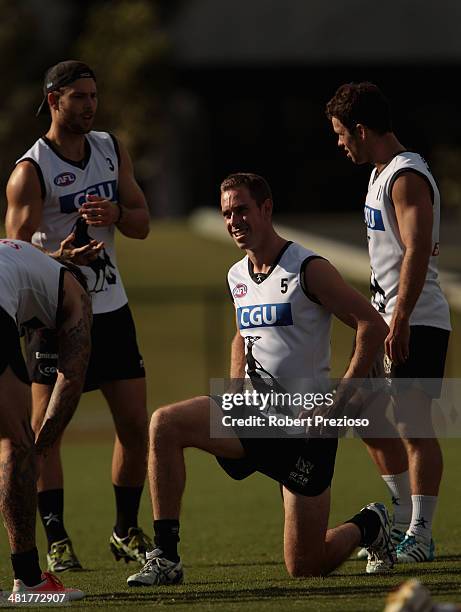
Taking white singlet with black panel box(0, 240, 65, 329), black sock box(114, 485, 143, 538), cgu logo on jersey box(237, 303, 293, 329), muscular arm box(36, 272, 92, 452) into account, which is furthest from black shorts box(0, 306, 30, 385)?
black sock box(114, 485, 143, 538)

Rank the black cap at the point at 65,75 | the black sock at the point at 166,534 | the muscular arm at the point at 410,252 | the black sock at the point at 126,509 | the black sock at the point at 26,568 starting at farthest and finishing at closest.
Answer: the black sock at the point at 126,509
the black cap at the point at 65,75
the muscular arm at the point at 410,252
the black sock at the point at 166,534
the black sock at the point at 26,568

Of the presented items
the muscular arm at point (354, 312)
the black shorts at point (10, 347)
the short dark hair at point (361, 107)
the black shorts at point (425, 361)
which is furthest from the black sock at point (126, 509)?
the short dark hair at point (361, 107)

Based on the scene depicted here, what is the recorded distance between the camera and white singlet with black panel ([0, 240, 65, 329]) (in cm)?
586

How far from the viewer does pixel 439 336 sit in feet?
23.1

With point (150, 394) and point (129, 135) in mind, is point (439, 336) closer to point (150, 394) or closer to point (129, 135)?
point (150, 394)

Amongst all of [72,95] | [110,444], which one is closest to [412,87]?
[110,444]

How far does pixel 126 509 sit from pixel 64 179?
175 cm

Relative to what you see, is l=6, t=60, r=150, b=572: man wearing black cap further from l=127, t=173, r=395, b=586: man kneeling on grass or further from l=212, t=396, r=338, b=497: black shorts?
l=212, t=396, r=338, b=497: black shorts

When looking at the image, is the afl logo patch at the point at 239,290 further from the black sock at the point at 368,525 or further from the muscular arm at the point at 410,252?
the black sock at the point at 368,525

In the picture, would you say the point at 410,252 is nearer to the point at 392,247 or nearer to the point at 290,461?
the point at 392,247

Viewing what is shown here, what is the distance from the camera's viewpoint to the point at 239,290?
21.9ft

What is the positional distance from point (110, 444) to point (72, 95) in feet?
28.4

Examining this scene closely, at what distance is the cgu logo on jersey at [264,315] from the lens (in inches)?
256

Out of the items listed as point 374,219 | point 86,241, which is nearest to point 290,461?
point 374,219
